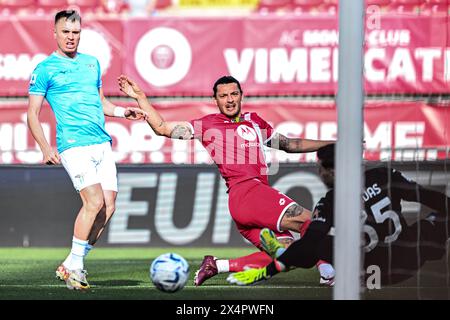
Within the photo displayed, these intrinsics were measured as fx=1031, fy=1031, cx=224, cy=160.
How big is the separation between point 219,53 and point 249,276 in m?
8.61

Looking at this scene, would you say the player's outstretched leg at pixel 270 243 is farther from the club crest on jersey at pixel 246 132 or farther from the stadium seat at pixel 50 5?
the stadium seat at pixel 50 5

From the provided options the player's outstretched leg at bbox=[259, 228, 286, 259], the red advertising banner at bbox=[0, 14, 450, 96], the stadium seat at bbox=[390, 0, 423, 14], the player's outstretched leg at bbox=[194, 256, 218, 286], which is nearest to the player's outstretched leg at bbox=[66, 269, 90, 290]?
the player's outstretched leg at bbox=[194, 256, 218, 286]

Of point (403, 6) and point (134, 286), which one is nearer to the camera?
point (134, 286)

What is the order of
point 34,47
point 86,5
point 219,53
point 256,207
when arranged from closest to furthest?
point 256,207 → point 34,47 → point 219,53 → point 86,5

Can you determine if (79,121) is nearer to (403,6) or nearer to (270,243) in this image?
(270,243)

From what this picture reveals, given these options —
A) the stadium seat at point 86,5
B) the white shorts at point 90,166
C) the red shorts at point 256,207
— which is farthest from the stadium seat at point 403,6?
the white shorts at point 90,166

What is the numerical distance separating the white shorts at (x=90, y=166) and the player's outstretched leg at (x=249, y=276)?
1170 mm

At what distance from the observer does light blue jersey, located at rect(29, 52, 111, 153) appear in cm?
729

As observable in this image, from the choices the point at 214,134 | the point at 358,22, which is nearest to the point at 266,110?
the point at 214,134

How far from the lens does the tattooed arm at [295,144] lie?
7.51 meters

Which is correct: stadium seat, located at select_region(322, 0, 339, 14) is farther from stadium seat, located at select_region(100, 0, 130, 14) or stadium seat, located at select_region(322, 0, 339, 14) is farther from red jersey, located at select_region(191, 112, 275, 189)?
red jersey, located at select_region(191, 112, 275, 189)

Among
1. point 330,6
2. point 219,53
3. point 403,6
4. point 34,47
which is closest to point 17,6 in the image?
point 34,47

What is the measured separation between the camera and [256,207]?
7.39 meters

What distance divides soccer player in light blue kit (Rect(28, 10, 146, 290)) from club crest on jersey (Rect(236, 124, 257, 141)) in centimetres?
86
